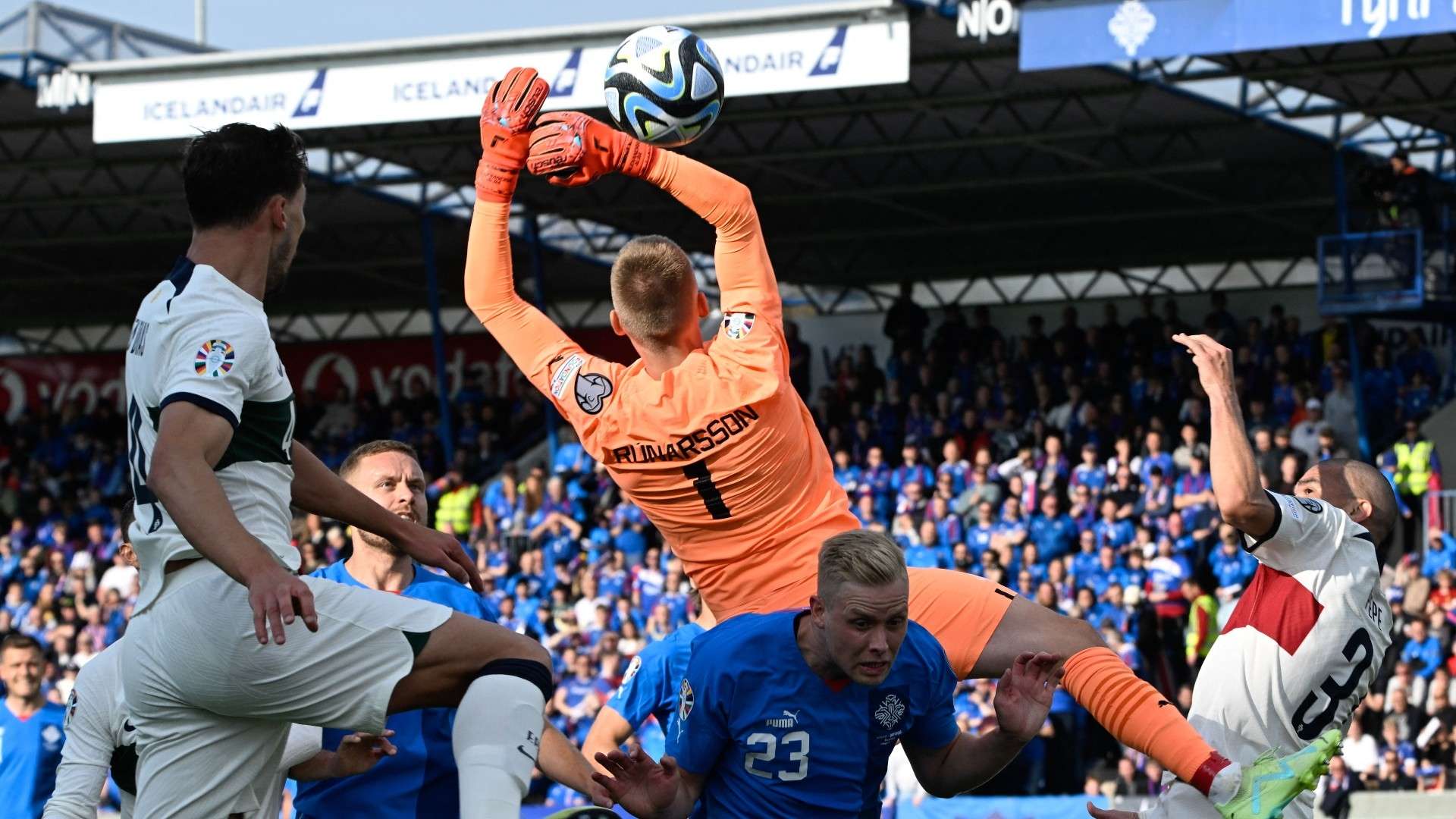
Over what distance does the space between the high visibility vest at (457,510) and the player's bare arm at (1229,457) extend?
19100mm

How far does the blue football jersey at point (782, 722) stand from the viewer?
15.1 ft

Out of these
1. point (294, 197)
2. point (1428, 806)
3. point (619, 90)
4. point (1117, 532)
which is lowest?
point (1428, 806)

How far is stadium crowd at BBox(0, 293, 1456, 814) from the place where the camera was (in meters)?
16.1

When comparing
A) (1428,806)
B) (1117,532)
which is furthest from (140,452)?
(1117,532)

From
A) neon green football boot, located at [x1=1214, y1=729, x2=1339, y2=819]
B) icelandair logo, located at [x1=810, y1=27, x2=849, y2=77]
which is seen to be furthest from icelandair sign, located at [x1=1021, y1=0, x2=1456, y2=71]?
neon green football boot, located at [x1=1214, y1=729, x2=1339, y2=819]

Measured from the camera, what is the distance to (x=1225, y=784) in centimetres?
479

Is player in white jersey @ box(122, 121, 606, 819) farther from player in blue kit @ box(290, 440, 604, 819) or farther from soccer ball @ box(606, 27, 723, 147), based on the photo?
soccer ball @ box(606, 27, 723, 147)

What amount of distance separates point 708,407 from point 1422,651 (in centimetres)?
1223

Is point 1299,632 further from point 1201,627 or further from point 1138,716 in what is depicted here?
point 1201,627

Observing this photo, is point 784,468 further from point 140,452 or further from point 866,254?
point 866,254

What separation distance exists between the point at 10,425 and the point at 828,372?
15.7 m

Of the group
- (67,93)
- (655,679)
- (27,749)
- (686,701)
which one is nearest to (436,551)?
(686,701)

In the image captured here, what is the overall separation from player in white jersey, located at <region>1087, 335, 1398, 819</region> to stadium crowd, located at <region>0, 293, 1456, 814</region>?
839 cm

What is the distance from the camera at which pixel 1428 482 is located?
62.6ft
